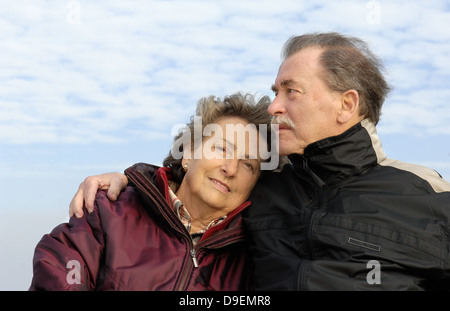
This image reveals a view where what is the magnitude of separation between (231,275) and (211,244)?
0.82 ft

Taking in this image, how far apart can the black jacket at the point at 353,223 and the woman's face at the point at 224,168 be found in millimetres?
189

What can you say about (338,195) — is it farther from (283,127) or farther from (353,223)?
(283,127)

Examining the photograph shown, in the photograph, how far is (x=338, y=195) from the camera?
291cm

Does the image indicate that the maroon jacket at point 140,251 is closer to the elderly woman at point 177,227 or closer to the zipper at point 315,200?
the elderly woman at point 177,227

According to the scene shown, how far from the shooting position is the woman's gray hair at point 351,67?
321 centimetres

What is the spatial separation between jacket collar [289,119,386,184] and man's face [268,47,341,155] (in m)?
0.15

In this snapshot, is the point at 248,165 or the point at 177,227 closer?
the point at 177,227

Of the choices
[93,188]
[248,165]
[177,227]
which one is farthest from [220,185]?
[93,188]

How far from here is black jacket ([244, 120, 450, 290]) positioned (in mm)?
2684

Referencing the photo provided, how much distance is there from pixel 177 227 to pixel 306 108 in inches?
43.9

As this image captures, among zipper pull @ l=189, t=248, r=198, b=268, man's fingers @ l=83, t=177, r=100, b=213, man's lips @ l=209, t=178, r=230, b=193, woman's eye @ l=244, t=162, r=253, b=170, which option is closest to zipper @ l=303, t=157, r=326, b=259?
woman's eye @ l=244, t=162, r=253, b=170

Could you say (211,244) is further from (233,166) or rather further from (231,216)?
(233,166)

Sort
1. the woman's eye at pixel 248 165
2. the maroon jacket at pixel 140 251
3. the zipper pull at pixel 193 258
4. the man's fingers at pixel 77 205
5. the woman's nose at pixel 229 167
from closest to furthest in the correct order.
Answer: the maroon jacket at pixel 140 251, the zipper pull at pixel 193 258, the man's fingers at pixel 77 205, the woman's nose at pixel 229 167, the woman's eye at pixel 248 165

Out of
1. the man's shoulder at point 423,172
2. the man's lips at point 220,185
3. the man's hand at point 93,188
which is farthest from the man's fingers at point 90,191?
the man's shoulder at point 423,172
